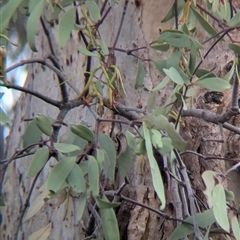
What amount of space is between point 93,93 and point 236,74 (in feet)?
0.83

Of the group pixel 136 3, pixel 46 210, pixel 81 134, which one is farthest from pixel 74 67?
pixel 81 134

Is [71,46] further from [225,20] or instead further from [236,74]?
[236,74]

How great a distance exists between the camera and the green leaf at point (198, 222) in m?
0.74

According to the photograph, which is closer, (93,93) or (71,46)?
(93,93)

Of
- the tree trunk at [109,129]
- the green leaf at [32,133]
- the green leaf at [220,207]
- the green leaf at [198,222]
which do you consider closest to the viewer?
the green leaf at [220,207]

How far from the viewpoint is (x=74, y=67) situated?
51.7 inches

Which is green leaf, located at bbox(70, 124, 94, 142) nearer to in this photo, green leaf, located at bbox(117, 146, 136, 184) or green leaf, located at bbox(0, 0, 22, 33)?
green leaf, located at bbox(117, 146, 136, 184)

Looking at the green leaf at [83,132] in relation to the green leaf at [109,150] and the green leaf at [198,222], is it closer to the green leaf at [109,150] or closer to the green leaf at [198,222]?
the green leaf at [109,150]

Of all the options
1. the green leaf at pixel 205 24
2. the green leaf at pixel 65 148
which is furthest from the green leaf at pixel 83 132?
the green leaf at pixel 205 24

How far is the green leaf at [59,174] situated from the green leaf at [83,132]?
0.14 feet

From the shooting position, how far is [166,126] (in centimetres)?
69

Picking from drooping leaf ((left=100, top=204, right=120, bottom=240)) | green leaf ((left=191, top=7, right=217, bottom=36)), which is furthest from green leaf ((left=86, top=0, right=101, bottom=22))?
drooping leaf ((left=100, top=204, right=120, bottom=240))

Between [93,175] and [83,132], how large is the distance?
77 millimetres

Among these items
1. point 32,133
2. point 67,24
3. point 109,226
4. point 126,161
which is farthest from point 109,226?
point 67,24
